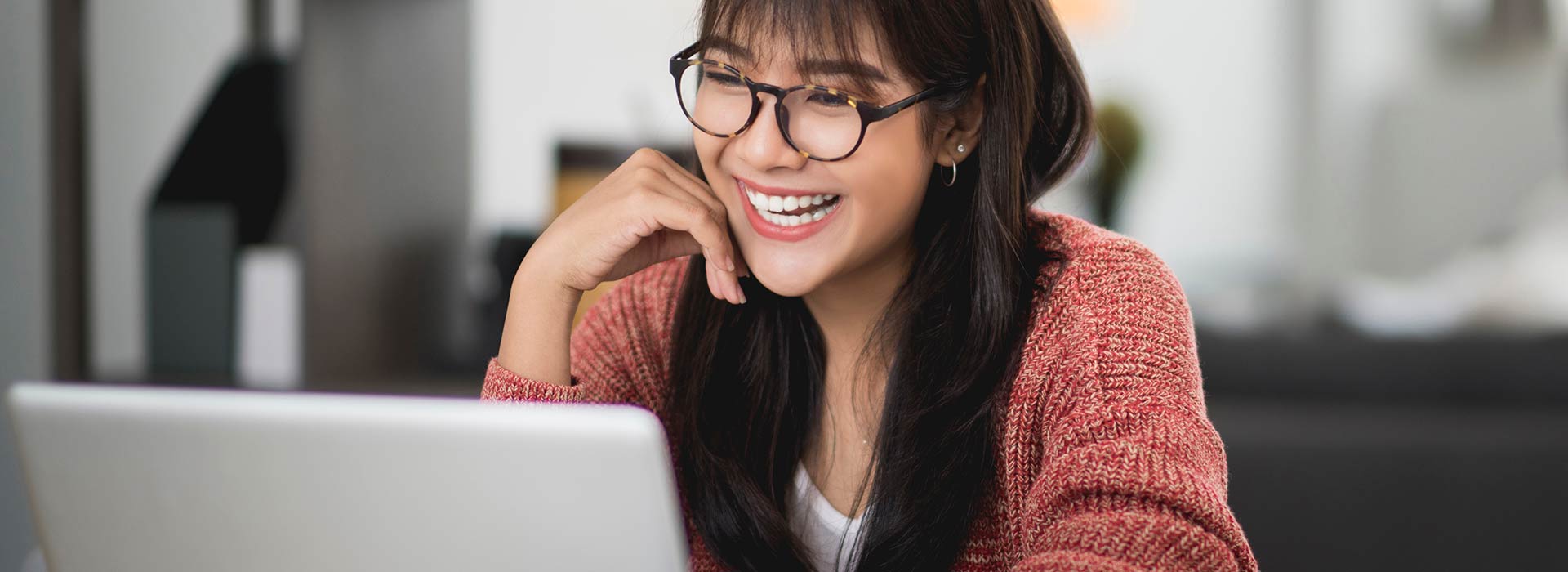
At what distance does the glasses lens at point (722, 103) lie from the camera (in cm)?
101

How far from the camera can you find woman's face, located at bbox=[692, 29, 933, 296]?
983 mm

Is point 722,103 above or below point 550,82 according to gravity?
above

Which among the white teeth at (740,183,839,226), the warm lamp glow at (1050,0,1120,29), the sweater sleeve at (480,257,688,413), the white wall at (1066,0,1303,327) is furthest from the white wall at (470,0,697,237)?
the white teeth at (740,183,839,226)

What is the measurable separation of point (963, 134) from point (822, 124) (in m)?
0.16

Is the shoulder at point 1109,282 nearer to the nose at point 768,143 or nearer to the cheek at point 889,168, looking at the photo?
the cheek at point 889,168

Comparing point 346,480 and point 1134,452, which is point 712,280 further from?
point 346,480

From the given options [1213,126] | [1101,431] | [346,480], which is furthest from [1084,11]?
[346,480]

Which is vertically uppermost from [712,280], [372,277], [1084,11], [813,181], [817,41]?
[1084,11]

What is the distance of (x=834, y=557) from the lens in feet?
3.63

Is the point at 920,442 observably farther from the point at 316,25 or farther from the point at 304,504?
the point at 316,25

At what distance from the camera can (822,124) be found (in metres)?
0.98

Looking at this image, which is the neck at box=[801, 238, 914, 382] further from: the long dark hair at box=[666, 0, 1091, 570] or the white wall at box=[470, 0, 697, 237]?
the white wall at box=[470, 0, 697, 237]

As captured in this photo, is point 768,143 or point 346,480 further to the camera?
point 768,143

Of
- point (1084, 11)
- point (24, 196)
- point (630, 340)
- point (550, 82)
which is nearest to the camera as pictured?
point (630, 340)
